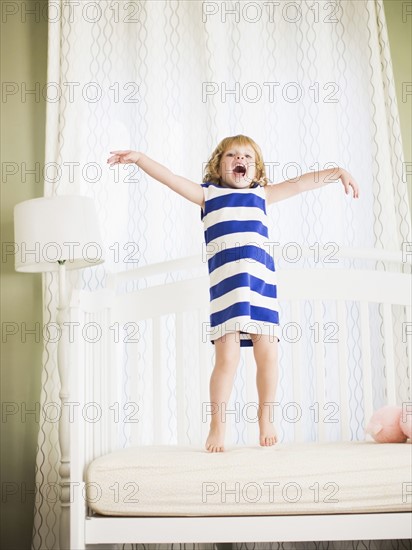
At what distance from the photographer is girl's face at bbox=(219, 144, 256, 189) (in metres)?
2.01

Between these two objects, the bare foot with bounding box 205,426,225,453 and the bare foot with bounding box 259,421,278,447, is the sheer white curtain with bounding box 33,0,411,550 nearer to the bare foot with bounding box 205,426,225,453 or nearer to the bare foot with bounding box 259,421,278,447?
the bare foot with bounding box 259,421,278,447

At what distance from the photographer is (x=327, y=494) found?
65.5 inches

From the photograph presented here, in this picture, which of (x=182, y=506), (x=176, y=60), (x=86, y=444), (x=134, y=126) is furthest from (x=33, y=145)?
(x=182, y=506)

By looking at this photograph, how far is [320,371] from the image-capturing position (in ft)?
7.48

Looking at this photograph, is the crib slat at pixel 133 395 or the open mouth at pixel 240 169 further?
the crib slat at pixel 133 395

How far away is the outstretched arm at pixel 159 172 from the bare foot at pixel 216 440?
61 centimetres

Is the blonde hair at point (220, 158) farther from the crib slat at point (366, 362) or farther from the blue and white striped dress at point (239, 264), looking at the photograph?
the crib slat at point (366, 362)

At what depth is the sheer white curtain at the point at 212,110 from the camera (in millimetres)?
2455

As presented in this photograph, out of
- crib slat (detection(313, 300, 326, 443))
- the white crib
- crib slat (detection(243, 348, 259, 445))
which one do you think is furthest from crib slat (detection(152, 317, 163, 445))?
crib slat (detection(313, 300, 326, 443))

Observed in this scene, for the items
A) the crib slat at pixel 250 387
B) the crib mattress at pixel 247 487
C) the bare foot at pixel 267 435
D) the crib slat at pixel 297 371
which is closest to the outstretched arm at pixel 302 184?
the crib slat at pixel 297 371

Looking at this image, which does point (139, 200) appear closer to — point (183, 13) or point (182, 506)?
point (183, 13)

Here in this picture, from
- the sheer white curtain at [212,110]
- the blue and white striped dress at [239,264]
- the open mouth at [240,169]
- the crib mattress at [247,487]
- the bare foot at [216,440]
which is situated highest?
the sheer white curtain at [212,110]

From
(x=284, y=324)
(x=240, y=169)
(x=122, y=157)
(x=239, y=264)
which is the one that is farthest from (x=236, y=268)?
(x=284, y=324)

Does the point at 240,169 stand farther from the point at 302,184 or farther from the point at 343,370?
the point at 343,370
